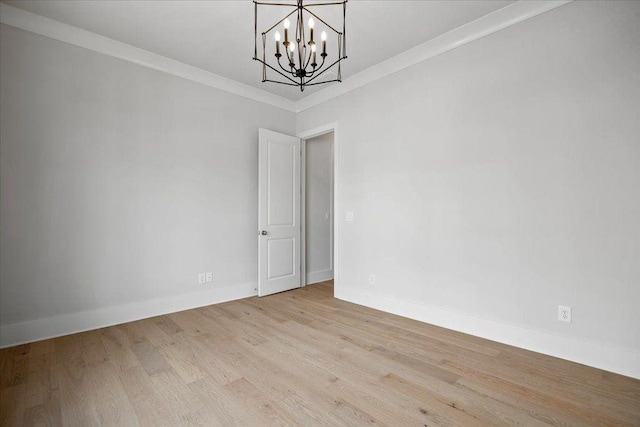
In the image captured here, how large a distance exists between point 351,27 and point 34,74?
2.93 metres

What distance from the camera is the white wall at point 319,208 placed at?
5012 mm

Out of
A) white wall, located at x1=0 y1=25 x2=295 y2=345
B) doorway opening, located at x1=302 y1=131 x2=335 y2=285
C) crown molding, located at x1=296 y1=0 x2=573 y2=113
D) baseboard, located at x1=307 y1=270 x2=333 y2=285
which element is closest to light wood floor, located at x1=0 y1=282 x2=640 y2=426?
white wall, located at x1=0 y1=25 x2=295 y2=345

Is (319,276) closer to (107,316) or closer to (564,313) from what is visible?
(107,316)

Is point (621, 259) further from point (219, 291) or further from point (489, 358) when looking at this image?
point (219, 291)

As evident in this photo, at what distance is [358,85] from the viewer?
389 centimetres

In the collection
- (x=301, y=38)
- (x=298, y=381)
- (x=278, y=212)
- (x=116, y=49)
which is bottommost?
(x=298, y=381)

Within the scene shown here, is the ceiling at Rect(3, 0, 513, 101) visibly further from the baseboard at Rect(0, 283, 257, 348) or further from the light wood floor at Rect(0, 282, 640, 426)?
the light wood floor at Rect(0, 282, 640, 426)

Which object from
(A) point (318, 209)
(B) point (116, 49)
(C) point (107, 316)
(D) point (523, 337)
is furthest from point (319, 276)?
(B) point (116, 49)

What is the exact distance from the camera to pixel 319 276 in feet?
16.9

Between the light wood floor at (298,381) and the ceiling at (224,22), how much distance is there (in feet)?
9.60

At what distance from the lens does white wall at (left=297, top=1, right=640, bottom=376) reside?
217 cm

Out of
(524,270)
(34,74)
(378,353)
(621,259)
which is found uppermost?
(34,74)

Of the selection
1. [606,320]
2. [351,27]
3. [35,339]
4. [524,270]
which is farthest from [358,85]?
[35,339]

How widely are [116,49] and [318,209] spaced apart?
333cm
